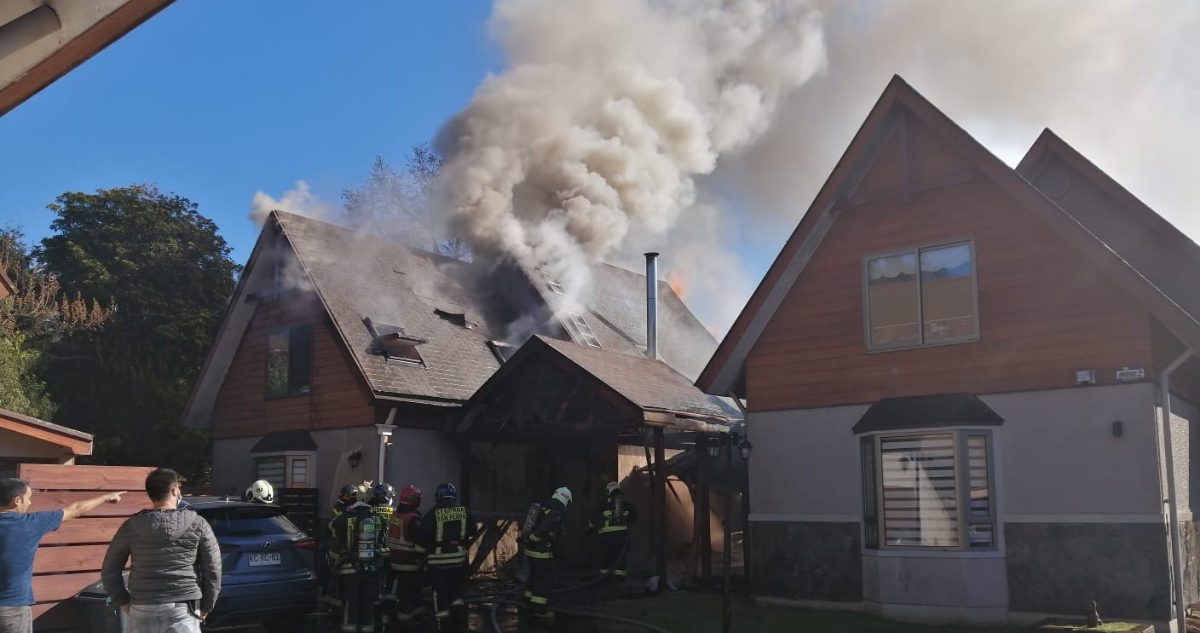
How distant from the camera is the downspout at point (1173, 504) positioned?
998cm

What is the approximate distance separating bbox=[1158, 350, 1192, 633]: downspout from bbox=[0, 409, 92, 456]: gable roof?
13.5 m

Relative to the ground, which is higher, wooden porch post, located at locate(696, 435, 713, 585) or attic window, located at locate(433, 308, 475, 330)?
attic window, located at locate(433, 308, 475, 330)

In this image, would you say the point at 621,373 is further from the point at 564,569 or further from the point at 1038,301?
the point at 1038,301

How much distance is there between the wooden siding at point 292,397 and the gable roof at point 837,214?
6.52 m

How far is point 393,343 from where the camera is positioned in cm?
1728

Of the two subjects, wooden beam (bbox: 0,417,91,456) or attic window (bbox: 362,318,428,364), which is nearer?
wooden beam (bbox: 0,417,91,456)

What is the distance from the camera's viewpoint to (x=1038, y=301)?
36.2 feet

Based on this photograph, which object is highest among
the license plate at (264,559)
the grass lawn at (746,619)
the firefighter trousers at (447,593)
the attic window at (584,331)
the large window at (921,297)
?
the attic window at (584,331)

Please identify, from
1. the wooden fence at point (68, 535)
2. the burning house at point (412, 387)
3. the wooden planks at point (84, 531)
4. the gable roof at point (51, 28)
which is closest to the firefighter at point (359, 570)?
the wooden fence at point (68, 535)

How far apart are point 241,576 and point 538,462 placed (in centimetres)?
955

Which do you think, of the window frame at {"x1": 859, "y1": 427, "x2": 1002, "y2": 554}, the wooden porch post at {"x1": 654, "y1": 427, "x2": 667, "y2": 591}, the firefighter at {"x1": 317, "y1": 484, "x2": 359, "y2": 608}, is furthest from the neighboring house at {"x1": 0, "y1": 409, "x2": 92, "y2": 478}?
the window frame at {"x1": 859, "y1": 427, "x2": 1002, "y2": 554}

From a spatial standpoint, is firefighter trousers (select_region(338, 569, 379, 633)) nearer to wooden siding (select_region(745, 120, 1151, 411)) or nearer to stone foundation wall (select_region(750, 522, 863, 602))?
stone foundation wall (select_region(750, 522, 863, 602))

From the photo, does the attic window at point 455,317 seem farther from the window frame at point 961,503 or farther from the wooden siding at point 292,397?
the window frame at point 961,503

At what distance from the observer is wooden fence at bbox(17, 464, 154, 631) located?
829 cm
